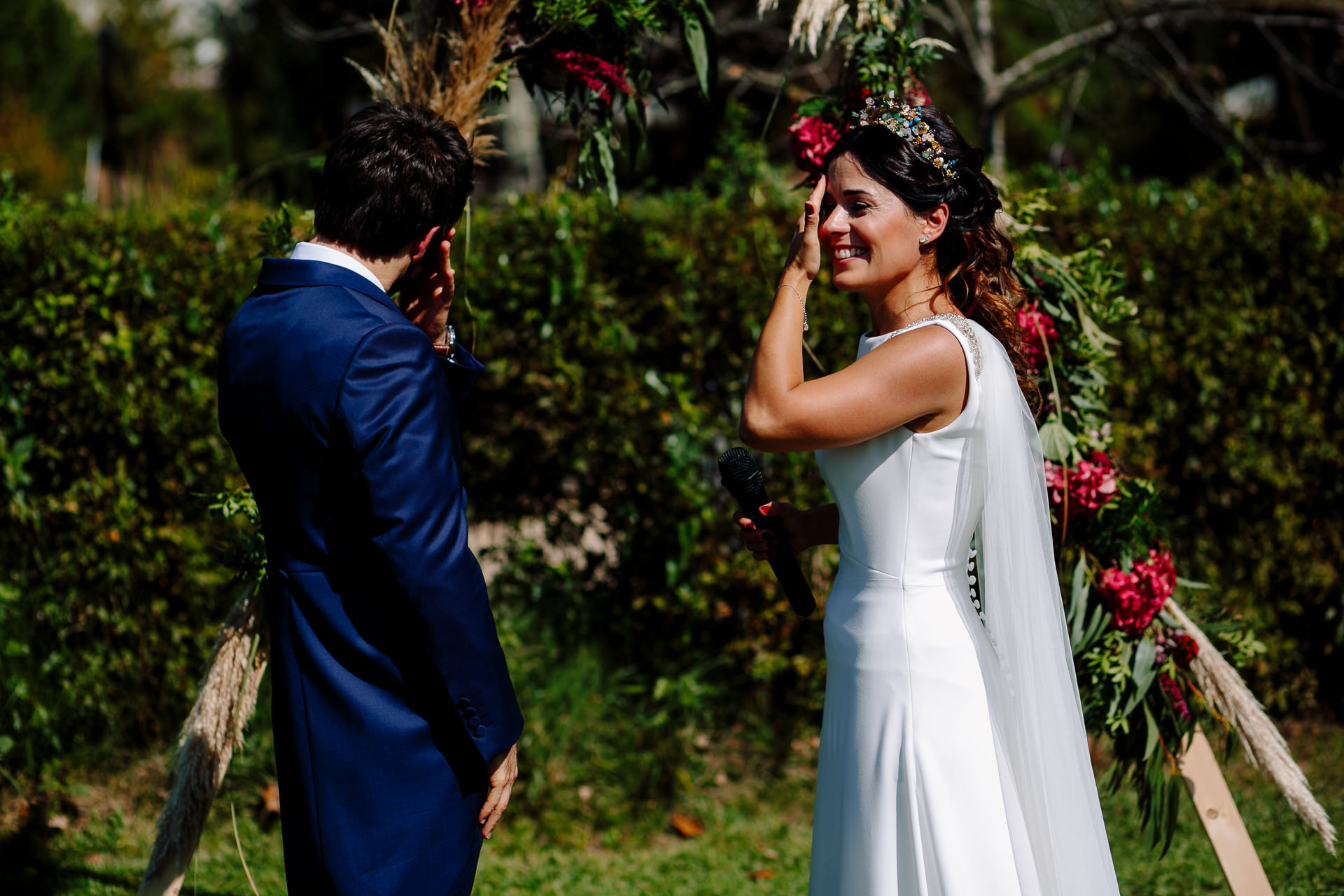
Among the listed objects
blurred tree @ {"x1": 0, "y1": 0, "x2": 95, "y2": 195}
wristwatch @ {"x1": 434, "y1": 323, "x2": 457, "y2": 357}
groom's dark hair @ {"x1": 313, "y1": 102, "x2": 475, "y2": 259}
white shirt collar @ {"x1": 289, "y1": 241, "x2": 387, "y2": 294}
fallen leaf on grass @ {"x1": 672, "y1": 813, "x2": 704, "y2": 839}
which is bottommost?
fallen leaf on grass @ {"x1": 672, "y1": 813, "x2": 704, "y2": 839}

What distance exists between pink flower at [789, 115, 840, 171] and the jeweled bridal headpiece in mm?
641

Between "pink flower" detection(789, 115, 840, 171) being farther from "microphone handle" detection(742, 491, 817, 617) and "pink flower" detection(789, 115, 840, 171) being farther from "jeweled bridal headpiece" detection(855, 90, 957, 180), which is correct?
"microphone handle" detection(742, 491, 817, 617)

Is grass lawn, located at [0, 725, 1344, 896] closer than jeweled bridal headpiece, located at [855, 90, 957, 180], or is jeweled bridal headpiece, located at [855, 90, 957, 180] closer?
jeweled bridal headpiece, located at [855, 90, 957, 180]

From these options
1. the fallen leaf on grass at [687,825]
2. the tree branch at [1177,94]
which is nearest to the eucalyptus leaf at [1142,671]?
the fallen leaf on grass at [687,825]

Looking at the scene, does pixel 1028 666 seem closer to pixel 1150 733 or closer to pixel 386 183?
pixel 1150 733

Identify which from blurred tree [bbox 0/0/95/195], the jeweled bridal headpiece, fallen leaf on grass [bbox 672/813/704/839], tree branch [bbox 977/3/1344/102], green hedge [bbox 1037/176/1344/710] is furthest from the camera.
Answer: blurred tree [bbox 0/0/95/195]

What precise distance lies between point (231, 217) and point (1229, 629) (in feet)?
13.9

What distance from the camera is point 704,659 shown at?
4461mm

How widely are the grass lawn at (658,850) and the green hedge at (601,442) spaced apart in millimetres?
255

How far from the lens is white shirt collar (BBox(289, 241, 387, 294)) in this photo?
6.31ft

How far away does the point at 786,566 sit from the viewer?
7.46ft

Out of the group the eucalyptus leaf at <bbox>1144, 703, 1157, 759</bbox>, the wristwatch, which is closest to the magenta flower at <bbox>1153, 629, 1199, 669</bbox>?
the eucalyptus leaf at <bbox>1144, 703, 1157, 759</bbox>

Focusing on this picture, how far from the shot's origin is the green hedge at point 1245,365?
437 centimetres

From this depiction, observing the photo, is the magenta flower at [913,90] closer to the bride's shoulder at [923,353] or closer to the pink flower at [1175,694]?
the bride's shoulder at [923,353]
